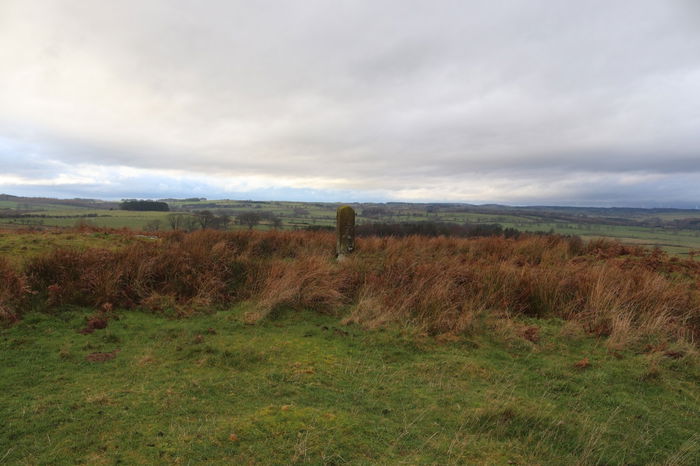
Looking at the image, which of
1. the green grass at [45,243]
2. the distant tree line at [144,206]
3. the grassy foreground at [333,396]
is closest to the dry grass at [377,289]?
the grassy foreground at [333,396]

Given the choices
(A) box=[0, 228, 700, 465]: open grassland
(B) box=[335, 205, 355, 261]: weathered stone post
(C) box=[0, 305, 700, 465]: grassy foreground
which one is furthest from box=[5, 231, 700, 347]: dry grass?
(B) box=[335, 205, 355, 261]: weathered stone post

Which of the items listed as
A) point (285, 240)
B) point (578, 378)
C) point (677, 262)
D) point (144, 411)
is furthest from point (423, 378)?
point (677, 262)

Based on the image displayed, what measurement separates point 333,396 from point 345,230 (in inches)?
307

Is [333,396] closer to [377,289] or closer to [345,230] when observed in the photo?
[377,289]

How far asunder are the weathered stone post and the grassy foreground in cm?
555

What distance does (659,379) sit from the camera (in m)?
4.65

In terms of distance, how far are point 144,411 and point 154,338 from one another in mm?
2190

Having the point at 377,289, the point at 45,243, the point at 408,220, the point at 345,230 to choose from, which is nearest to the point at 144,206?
the point at 408,220

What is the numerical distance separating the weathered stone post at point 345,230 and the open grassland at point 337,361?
7.04 feet

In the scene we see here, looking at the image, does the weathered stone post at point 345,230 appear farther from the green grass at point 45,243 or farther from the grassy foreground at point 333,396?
the green grass at point 45,243

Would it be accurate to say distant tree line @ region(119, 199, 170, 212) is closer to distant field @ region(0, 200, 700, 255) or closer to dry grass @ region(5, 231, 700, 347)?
distant field @ region(0, 200, 700, 255)

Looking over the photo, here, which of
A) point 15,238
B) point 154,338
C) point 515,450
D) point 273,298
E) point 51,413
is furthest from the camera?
point 15,238

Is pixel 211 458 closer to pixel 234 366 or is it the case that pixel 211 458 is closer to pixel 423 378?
pixel 234 366

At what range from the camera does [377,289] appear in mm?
7816
